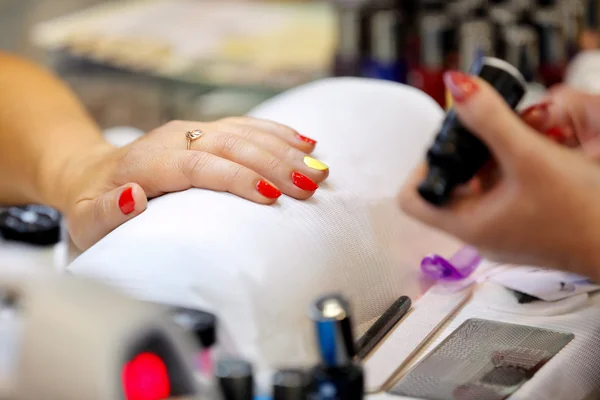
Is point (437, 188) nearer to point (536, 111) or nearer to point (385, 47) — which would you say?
point (536, 111)

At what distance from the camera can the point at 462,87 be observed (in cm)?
61

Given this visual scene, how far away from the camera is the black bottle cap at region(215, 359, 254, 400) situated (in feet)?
1.77

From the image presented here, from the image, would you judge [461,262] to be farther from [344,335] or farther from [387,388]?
[344,335]

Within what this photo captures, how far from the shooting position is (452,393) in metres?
0.65

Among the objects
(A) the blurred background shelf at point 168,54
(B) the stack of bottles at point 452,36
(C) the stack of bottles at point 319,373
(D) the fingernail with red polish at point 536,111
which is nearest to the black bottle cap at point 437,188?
(C) the stack of bottles at point 319,373

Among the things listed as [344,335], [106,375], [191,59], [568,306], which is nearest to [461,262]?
[568,306]

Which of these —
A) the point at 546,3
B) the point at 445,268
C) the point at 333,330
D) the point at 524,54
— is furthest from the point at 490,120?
the point at 546,3

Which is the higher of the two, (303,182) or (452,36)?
(452,36)

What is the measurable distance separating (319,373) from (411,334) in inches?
8.1

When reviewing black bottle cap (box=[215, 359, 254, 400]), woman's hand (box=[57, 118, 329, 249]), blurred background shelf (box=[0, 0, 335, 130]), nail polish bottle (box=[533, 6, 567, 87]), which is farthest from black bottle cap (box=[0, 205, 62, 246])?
nail polish bottle (box=[533, 6, 567, 87])

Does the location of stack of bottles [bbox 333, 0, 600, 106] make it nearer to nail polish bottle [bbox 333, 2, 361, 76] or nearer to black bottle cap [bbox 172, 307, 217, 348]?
nail polish bottle [bbox 333, 2, 361, 76]

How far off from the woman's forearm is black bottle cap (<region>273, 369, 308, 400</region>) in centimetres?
48

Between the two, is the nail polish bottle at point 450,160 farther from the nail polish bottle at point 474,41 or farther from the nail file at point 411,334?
the nail polish bottle at point 474,41

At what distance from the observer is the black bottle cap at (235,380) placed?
0.54 m
